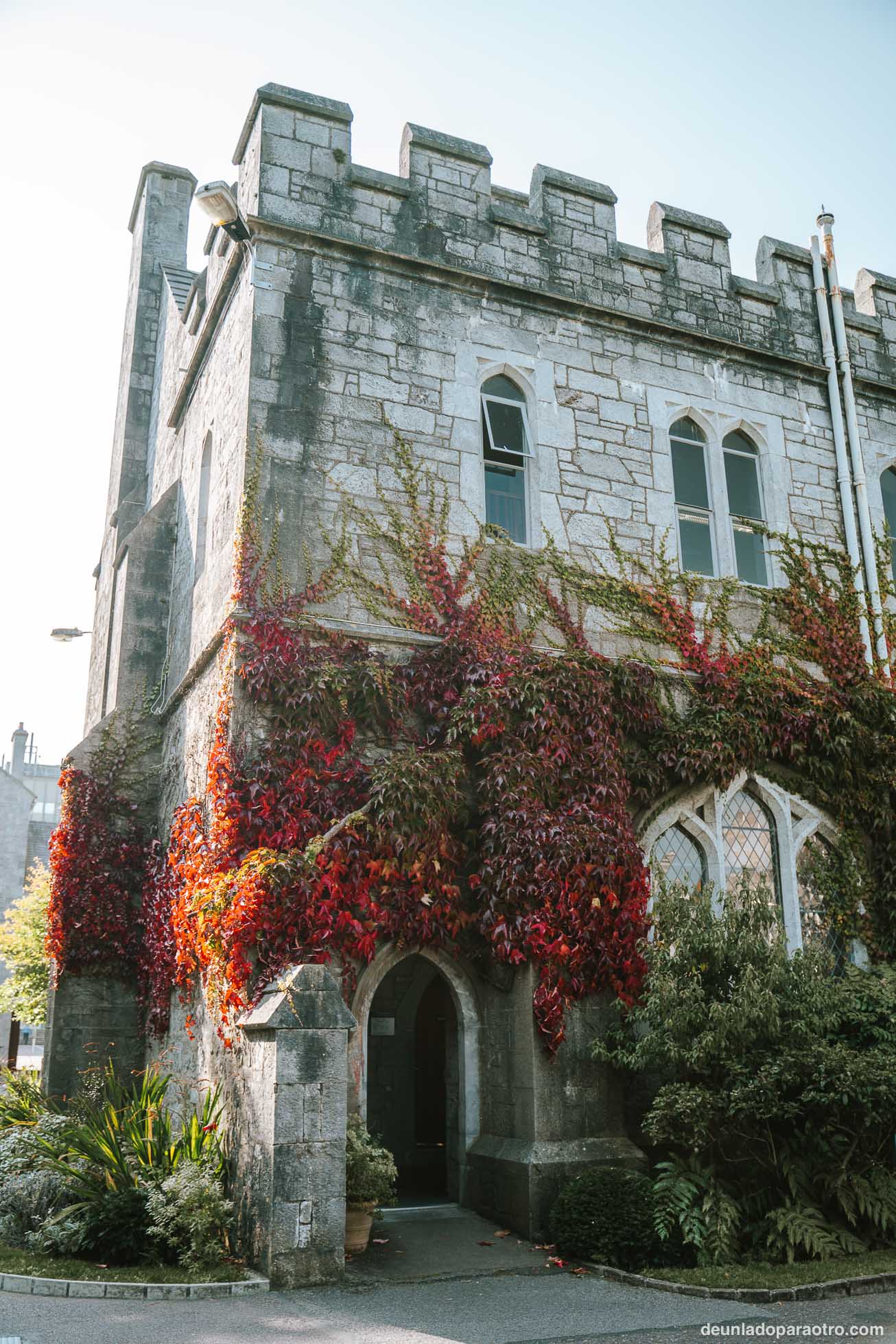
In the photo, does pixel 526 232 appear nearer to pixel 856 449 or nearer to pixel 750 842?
pixel 856 449

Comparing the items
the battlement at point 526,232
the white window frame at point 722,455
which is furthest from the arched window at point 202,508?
the white window frame at point 722,455

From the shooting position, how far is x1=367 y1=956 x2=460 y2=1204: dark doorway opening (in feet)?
41.1

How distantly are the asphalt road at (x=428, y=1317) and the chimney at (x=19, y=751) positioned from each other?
49347mm

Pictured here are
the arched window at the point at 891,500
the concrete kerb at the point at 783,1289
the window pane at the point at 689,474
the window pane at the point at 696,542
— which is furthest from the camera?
the arched window at the point at 891,500

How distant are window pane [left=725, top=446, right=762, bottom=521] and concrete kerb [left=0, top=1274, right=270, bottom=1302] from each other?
883 centimetres

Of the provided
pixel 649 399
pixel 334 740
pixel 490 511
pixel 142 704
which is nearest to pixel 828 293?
pixel 649 399

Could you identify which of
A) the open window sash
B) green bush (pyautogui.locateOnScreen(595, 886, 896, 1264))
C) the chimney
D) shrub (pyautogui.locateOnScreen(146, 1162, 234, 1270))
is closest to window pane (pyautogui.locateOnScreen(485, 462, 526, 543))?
the open window sash

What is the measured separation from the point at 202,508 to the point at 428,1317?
8136mm

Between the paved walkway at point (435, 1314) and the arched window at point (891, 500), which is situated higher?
the arched window at point (891, 500)

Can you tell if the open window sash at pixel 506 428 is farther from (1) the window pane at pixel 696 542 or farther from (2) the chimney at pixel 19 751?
(2) the chimney at pixel 19 751

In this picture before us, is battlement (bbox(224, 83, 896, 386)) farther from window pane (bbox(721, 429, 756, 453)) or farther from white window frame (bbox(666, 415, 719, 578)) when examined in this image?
white window frame (bbox(666, 415, 719, 578))

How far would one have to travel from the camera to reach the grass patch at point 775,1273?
708 cm

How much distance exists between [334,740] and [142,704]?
4.17 meters

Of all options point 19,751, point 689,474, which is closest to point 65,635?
point 689,474
